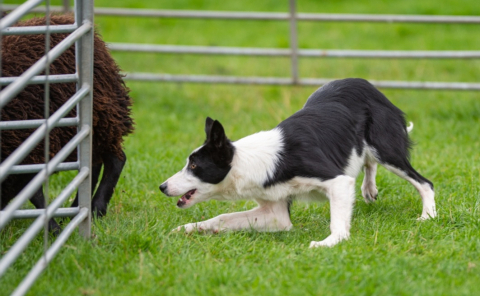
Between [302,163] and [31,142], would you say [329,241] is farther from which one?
[31,142]

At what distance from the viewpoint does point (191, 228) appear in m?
4.29

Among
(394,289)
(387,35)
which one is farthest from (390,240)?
(387,35)

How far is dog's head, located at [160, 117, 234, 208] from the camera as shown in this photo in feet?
13.9

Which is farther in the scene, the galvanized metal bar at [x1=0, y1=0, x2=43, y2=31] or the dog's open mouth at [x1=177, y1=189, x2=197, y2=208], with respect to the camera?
the dog's open mouth at [x1=177, y1=189, x2=197, y2=208]

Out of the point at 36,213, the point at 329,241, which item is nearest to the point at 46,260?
the point at 36,213

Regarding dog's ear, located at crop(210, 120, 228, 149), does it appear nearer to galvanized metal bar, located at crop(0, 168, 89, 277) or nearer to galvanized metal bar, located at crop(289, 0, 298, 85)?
galvanized metal bar, located at crop(0, 168, 89, 277)

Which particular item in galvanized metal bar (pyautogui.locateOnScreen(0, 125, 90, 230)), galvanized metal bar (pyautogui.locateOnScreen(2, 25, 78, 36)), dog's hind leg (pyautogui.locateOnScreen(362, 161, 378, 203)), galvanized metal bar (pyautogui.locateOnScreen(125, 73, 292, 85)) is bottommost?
galvanized metal bar (pyautogui.locateOnScreen(125, 73, 292, 85))

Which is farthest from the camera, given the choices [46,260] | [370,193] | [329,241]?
[370,193]

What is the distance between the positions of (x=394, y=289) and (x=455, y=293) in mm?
285

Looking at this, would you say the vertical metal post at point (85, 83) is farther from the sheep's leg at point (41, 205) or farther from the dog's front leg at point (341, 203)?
the dog's front leg at point (341, 203)

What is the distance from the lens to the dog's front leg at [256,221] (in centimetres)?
440

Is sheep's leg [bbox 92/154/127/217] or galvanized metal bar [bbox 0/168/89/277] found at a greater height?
galvanized metal bar [bbox 0/168/89/277]

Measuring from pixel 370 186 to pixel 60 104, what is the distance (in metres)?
2.40

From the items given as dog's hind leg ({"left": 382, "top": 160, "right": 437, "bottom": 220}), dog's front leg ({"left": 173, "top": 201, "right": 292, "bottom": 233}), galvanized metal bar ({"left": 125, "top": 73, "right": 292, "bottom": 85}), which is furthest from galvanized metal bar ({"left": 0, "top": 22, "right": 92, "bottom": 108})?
galvanized metal bar ({"left": 125, "top": 73, "right": 292, "bottom": 85})
